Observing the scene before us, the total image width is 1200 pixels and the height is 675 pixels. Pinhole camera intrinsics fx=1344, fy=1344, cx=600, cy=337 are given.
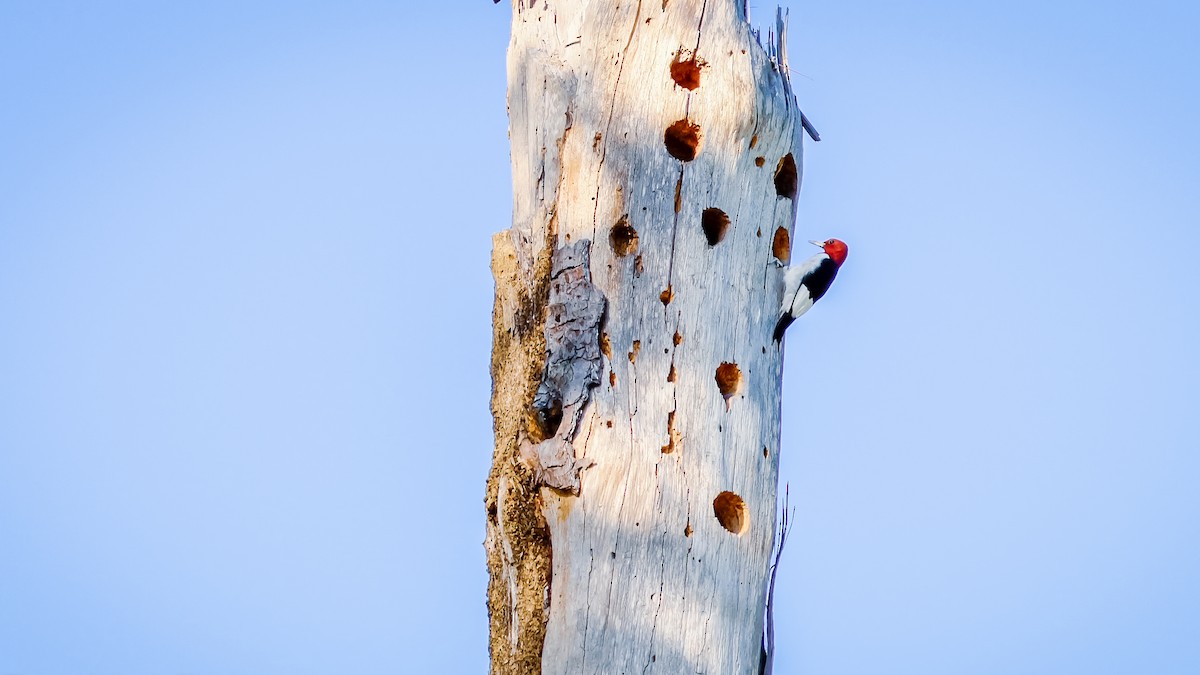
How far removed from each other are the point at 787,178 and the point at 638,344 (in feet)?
2.71

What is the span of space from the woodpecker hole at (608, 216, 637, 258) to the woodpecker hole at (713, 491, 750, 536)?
0.74m

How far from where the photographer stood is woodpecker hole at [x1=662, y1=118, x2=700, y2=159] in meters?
3.94

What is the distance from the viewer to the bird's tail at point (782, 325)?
13.2 ft

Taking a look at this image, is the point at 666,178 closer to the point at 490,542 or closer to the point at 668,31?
the point at 668,31

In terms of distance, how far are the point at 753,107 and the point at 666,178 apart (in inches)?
14.6

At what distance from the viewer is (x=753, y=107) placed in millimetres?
3984

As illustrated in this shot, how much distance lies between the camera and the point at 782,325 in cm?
406

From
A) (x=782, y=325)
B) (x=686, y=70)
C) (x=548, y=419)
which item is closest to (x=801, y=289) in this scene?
(x=782, y=325)

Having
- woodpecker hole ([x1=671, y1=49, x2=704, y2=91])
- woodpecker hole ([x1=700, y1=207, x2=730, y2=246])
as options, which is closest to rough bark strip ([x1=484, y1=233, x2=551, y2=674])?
woodpecker hole ([x1=700, y1=207, x2=730, y2=246])

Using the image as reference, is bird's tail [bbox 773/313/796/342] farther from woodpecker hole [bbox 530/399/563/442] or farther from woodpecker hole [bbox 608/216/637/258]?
woodpecker hole [bbox 530/399/563/442]

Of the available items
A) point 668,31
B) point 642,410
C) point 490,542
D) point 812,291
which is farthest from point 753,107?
point 490,542

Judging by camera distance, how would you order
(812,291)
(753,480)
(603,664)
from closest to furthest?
(603,664) < (753,480) < (812,291)

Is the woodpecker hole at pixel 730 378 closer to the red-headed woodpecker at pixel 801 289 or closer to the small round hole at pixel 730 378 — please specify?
the small round hole at pixel 730 378

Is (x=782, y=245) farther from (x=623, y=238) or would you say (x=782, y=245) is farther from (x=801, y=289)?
(x=623, y=238)
